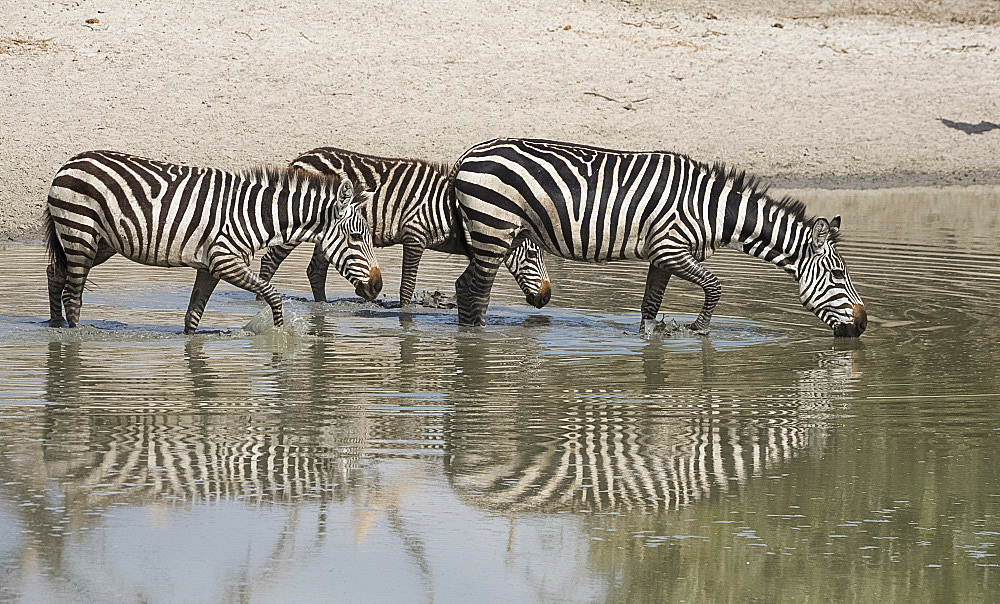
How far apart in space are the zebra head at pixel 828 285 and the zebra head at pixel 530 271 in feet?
5.96

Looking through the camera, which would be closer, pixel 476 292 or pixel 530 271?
pixel 476 292

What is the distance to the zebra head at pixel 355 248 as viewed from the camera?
977 centimetres

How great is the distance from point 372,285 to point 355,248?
28cm

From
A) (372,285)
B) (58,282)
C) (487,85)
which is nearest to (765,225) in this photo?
(372,285)

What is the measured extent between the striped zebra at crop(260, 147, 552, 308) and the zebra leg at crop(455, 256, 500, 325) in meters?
0.68

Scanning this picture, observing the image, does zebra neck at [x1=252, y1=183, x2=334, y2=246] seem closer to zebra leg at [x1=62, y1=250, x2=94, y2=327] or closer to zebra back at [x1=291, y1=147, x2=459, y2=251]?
zebra leg at [x1=62, y1=250, x2=94, y2=327]

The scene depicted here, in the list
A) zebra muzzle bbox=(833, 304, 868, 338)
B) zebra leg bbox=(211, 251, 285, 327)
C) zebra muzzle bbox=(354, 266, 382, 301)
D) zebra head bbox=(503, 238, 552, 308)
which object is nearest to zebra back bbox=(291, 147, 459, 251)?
zebra head bbox=(503, 238, 552, 308)

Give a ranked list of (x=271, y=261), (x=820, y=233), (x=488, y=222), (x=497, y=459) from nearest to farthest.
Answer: (x=497, y=459), (x=820, y=233), (x=488, y=222), (x=271, y=261)

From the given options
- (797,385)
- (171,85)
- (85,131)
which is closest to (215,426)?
(797,385)

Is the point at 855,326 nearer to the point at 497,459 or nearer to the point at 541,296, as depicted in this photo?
the point at 541,296

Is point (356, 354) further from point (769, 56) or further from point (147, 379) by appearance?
point (769, 56)

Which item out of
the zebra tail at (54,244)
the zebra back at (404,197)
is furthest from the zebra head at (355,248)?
the zebra tail at (54,244)

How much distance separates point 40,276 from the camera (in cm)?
1201

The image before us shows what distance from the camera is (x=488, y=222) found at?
1021cm
